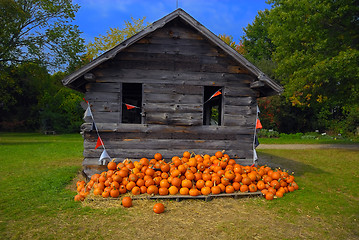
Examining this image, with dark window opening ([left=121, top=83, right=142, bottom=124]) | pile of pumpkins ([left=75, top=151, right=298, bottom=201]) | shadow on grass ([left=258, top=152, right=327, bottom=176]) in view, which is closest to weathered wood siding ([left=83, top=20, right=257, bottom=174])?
pile of pumpkins ([left=75, top=151, right=298, bottom=201])

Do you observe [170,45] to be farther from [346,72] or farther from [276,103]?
[276,103]

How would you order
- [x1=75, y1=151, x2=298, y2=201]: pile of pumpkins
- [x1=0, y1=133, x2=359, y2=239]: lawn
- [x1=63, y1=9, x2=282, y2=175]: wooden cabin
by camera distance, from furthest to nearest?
[x1=63, y1=9, x2=282, y2=175]: wooden cabin
[x1=75, y1=151, x2=298, y2=201]: pile of pumpkins
[x1=0, y1=133, x2=359, y2=239]: lawn

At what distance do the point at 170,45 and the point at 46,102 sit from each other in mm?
33903

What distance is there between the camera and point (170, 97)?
8156mm

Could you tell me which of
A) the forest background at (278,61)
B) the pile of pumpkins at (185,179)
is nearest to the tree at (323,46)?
the forest background at (278,61)

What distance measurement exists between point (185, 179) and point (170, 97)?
261cm

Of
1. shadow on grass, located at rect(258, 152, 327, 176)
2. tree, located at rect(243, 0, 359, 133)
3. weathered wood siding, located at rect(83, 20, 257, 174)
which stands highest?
tree, located at rect(243, 0, 359, 133)

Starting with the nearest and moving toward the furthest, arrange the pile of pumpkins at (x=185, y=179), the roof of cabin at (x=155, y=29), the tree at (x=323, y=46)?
the pile of pumpkins at (x=185, y=179), the roof of cabin at (x=155, y=29), the tree at (x=323, y=46)

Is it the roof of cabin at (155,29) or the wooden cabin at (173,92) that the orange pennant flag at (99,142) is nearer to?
the wooden cabin at (173,92)

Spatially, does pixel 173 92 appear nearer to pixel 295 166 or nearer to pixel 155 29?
pixel 155 29

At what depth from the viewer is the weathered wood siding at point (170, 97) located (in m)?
7.93

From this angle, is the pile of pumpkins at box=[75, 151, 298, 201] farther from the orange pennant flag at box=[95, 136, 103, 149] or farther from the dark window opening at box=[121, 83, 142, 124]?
the dark window opening at box=[121, 83, 142, 124]

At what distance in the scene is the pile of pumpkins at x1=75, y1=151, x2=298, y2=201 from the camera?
676 centimetres

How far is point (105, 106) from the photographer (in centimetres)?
791
